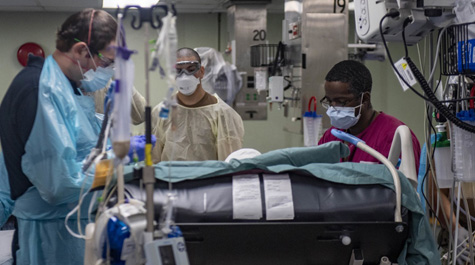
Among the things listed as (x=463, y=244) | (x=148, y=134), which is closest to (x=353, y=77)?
(x=463, y=244)

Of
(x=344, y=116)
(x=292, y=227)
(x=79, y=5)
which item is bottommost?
(x=292, y=227)

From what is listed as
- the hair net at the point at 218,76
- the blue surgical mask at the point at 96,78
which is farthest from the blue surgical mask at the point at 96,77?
the hair net at the point at 218,76

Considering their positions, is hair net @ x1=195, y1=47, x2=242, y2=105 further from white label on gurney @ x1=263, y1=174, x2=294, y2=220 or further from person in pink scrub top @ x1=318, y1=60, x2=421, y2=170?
white label on gurney @ x1=263, y1=174, x2=294, y2=220

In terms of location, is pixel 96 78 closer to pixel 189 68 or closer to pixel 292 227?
pixel 292 227

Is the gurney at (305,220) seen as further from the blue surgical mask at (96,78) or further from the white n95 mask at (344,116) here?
the white n95 mask at (344,116)

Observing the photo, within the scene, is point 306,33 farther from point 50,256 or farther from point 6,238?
point 50,256

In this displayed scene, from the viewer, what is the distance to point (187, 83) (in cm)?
342

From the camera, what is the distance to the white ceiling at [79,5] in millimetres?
6420

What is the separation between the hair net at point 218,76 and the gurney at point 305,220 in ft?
14.5

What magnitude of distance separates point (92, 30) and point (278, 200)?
88 centimetres

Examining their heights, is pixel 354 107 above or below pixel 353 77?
below

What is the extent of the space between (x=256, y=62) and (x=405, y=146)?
4075mm

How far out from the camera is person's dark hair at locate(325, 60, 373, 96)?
9.21 ft

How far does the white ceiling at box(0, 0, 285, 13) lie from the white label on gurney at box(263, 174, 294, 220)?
4.91 metres
